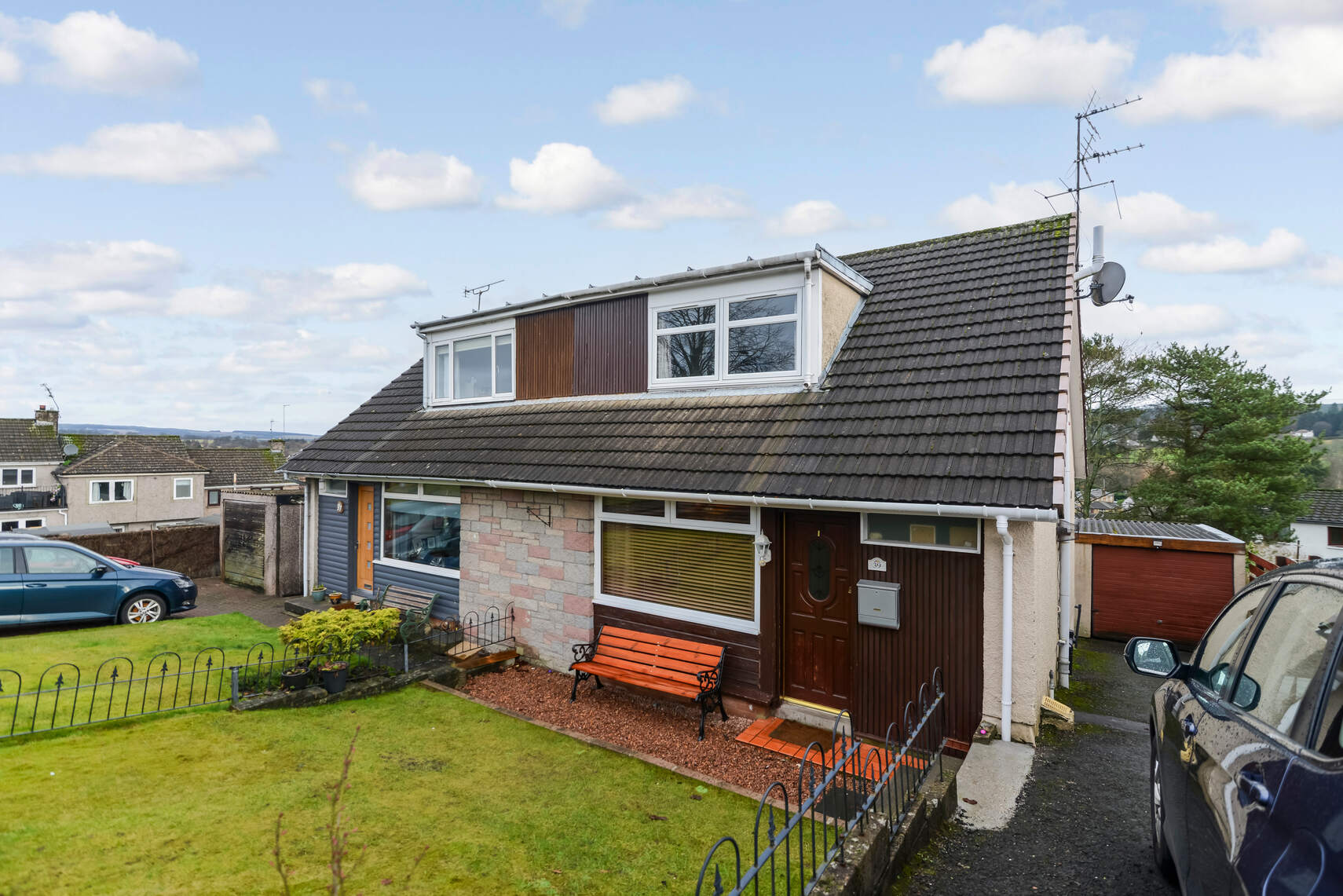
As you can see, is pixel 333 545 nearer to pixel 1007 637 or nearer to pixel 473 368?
pixel 473 368

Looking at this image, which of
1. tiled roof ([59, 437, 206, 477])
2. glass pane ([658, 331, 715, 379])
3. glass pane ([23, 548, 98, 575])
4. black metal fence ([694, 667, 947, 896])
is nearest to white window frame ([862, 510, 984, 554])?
black metal fence ([694, 667, 947, 896])

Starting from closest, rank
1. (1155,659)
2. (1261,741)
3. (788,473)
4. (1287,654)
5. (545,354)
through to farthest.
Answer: (1261,741) → (1287,654) → (1155,659) → (788,473) → (545,354)

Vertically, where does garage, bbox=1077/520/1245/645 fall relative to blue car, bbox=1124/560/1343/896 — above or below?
below

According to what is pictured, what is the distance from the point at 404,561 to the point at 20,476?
44919mm

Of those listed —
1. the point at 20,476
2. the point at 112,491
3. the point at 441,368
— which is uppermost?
the point at 441,368

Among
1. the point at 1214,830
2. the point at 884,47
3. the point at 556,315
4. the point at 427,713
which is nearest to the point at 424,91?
the point at 556,315

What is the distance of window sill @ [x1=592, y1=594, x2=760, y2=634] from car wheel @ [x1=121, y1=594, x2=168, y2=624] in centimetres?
881

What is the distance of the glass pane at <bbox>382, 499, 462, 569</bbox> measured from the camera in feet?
37.2

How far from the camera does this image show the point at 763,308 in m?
9.04

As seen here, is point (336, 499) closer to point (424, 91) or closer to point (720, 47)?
point (424, 91)

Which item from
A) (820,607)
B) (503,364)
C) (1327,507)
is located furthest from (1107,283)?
(1327,507)

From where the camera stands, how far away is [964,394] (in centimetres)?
716

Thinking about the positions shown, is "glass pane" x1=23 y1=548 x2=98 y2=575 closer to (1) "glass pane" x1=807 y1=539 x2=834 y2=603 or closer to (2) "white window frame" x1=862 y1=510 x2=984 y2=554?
(1) "glass pane" x1=807 y1=539 x2=834 y2=603

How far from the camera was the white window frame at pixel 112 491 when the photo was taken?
40.7 meters
